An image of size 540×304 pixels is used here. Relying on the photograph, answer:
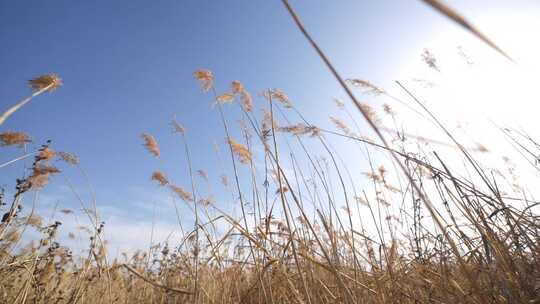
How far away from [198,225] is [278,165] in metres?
0.88

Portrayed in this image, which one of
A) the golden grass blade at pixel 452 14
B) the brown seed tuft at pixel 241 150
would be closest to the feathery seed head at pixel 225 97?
the brown seed tuft at pixel 241 150

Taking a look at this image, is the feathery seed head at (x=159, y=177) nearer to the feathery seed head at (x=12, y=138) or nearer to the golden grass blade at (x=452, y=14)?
the feathery seed head at (x=12, y=138)

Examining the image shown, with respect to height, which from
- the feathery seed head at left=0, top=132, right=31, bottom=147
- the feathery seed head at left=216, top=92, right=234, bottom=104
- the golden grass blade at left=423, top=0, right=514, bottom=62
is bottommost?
the golden grass blade at left=423, top=0, right=514, bottom=62

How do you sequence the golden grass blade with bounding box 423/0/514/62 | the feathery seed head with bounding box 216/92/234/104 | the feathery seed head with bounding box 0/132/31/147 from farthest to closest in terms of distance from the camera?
the feathery seed head with bounding box 216/92/234/104 → the feathery seed head with bounding box 0/132/31/147 → the golden grass blade with bounding box 423/0/514/62

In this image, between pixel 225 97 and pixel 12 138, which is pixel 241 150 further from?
pixel 12 138

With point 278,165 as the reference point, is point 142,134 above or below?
above

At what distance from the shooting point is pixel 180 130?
3.00 m

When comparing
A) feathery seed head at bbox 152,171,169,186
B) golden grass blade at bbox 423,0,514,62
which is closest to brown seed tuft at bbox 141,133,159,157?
feathery seed head at bbox 152,171,169,186

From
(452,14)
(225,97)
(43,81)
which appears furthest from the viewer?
(225,97)

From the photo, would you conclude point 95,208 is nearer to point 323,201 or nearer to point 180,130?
point 180,130

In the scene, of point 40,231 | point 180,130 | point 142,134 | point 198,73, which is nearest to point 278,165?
point 198,73

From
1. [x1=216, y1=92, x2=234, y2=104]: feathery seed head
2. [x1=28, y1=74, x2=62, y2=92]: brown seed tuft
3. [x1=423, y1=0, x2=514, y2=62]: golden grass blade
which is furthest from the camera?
[x1=216, y1=92, x2=234, y2=104]: feathery seed head

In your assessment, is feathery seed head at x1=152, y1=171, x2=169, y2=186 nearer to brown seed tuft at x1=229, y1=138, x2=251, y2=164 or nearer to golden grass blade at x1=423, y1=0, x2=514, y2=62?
brown seed tuft at x1=229, y1=138, x2=251, y2=164

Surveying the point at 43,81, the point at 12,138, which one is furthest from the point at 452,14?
the point at 12,138
